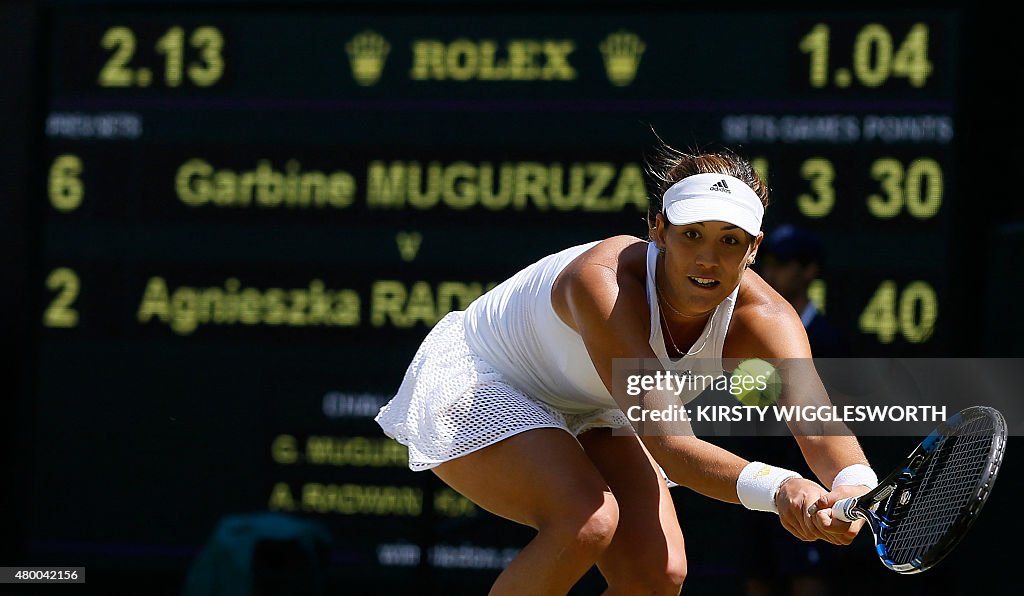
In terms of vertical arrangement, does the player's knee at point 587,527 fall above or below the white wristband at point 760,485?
below

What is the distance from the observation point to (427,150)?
5414mm

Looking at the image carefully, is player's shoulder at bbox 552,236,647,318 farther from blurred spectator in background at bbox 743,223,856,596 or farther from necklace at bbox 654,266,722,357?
blurred spectator in background at bbox 743,223,856,596

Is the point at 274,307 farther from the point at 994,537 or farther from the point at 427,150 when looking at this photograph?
the point at 994,537

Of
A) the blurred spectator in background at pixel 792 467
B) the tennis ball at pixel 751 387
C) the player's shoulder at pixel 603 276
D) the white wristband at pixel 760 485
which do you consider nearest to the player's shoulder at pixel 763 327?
the player's shoulder at pixel 603 276

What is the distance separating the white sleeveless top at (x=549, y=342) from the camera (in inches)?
132

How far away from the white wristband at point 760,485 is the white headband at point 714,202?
1.66 ft

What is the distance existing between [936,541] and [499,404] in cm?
111

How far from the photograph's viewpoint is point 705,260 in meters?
3.16

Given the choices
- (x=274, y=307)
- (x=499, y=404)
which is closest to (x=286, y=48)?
(x=274, y=307)

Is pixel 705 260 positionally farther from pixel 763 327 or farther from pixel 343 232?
pixel 343 232

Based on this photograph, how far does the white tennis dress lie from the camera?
11.2 ft

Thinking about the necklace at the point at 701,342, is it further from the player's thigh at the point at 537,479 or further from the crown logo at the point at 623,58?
the crown logo at the point at 623,58

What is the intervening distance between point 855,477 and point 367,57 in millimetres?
2937

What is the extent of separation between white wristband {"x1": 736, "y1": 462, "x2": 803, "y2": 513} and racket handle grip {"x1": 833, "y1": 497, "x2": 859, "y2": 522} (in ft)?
0.44
